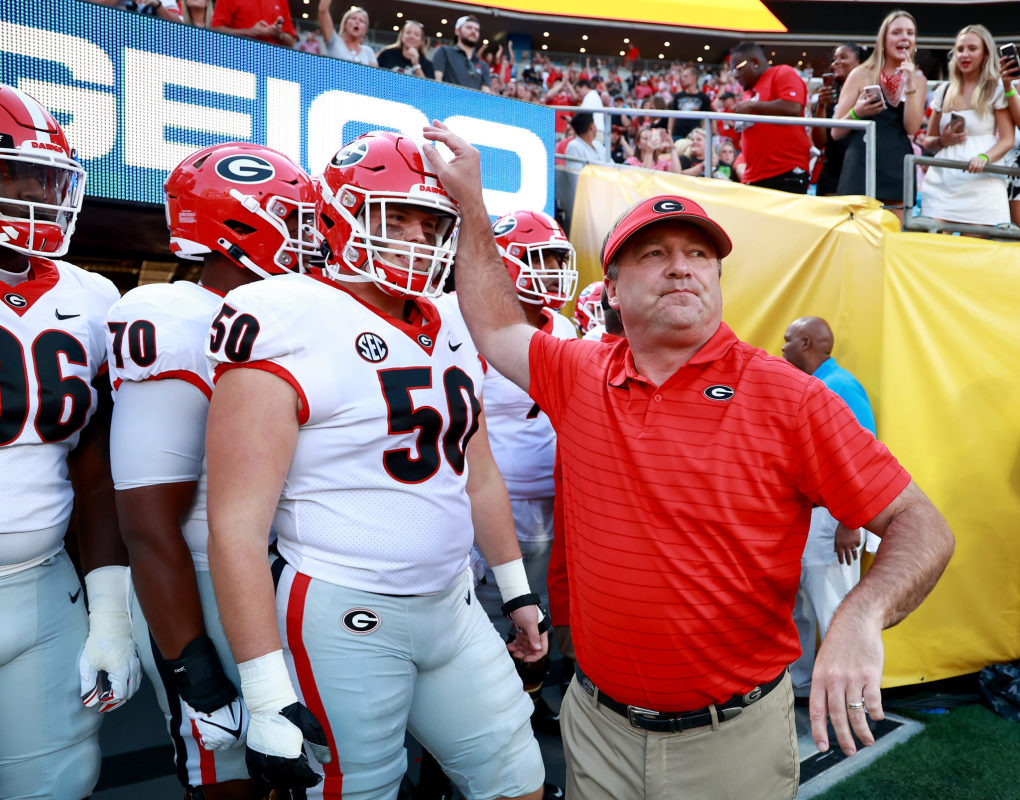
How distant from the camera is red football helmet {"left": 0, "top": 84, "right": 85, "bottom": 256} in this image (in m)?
2.04

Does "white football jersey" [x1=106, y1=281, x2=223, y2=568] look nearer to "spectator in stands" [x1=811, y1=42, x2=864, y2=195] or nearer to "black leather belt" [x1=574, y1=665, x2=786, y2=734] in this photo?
"black leather belt" [x1=574, y1=665, x2=786, y2=734]

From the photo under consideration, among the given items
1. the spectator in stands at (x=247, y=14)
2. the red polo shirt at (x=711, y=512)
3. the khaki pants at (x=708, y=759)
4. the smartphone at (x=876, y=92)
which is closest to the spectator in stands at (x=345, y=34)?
the spectator in stands at (x=247, y=14)

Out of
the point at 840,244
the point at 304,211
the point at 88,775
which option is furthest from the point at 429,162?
the point at 840,244

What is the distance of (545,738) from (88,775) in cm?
228

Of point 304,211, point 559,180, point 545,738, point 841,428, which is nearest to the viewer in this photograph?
→ point 841,428

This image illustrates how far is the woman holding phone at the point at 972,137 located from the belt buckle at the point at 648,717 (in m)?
4.79

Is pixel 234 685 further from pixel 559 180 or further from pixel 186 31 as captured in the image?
pixel 559 180

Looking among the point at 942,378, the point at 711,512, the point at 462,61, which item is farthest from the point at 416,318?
the point at 462,61

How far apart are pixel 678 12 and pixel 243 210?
2170 cm

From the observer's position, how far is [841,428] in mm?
1758

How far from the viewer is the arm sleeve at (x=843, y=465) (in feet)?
5.63

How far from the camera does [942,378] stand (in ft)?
15.2

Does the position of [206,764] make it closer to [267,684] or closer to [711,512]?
[267,684]

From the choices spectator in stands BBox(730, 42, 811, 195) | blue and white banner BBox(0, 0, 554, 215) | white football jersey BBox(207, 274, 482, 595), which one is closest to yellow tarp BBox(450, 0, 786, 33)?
spectator in stands BBox(730, 42, 811, 195)
